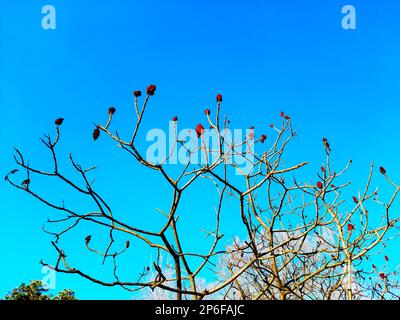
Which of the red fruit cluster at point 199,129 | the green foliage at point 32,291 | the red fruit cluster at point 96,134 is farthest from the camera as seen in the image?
the green foliage at point 32,291

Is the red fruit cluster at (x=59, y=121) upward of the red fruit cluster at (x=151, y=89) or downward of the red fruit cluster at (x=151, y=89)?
downward

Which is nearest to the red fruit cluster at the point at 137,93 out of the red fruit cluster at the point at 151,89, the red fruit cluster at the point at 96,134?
the red fruit cluster at the point at 151,89

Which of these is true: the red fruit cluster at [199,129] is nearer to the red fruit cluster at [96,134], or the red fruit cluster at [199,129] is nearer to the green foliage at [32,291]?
the red fruit cluster at [96,134]

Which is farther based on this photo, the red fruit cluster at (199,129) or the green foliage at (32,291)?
the green foliage at (32,291)

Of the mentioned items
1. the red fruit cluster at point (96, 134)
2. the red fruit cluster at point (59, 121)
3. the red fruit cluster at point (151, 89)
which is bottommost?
the red fruit cluster at point (96, 134)

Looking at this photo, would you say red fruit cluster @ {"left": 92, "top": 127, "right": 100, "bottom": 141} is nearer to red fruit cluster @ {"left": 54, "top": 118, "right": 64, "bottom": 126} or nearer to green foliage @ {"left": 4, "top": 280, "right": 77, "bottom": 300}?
red fruit cluster @ {"left": 54, "top": 118, "right": 64, "bottom": 126}

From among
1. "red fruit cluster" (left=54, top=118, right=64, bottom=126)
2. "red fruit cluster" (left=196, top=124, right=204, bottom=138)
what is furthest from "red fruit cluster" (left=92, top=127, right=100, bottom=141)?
"red fruit cluster" (left=196, top=124, right=204, bottom=138)

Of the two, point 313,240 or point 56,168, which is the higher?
point 313,240

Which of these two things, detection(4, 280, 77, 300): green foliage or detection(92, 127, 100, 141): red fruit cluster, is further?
detection(4, 280, 77, 300): green foliage

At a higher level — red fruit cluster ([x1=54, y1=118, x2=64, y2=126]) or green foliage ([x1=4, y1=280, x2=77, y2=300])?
green foliage ([x1=4, y1=280, x2=77, y2=300])
